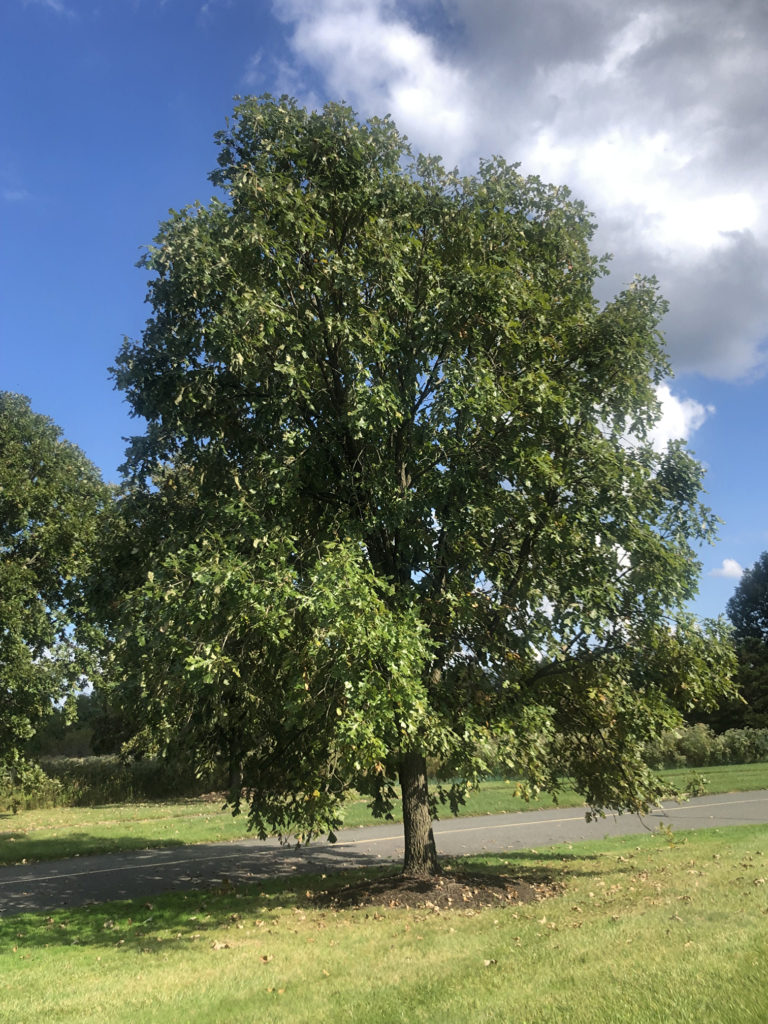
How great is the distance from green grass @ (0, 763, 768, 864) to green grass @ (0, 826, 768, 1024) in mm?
4052

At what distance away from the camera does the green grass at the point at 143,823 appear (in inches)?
671

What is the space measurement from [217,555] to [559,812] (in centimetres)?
1968

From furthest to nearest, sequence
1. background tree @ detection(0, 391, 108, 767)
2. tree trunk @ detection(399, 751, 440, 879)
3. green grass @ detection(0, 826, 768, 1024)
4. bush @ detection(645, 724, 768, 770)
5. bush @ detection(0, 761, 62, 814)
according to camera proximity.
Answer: bush @ detection(645, 724, 768, 770) < bush @ detection(0, 761, 62, 814) < background tree @ detection(0, 391, 108, 767) < tree trunk @ detection(399, 751, 440, 879) < green grass @ detection(0, 826, 768, 1024)

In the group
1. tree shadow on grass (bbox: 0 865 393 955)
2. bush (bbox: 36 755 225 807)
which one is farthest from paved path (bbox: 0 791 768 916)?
bush (bbox: 36 755 225 807)

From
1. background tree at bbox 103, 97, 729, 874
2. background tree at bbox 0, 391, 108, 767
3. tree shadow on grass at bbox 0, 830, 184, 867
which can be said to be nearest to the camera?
background tree at bbox 103, 97, 729, 874

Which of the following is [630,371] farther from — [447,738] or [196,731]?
[196,731]

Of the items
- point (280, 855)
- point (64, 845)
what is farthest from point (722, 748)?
point (64, 845)

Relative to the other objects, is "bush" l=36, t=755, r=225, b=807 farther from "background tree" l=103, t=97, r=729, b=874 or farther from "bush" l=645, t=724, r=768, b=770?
"bush" l=645, t=724, r=768, b=770

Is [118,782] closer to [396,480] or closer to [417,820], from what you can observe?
[417,820]

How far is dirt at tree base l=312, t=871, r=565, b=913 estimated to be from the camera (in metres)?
10.1

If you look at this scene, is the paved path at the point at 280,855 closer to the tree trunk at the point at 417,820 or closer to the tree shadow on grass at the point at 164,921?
the tree shadow on grass at the point at 164,921

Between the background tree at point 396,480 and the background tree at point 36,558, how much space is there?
11.4 m

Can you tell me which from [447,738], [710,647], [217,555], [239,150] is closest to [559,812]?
[710,647]

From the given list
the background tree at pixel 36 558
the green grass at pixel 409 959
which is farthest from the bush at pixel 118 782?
the green grass at pixel 409 959
